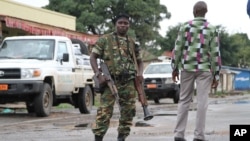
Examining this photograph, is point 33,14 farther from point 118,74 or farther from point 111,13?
point 111,13

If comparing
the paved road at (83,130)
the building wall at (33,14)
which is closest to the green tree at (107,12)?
the building wall at (33,14)

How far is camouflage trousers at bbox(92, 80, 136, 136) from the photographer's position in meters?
7.59

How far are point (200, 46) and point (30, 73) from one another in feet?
22.5

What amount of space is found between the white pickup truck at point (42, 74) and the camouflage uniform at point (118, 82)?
6268 millimetres

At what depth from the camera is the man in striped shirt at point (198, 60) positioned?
7.67m

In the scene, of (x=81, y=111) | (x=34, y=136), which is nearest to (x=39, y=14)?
(x=81, y=111)

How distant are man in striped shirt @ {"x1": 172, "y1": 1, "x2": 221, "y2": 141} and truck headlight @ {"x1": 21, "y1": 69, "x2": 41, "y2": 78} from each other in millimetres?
6533

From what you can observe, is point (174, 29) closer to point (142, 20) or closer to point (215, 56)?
point (142, 20)

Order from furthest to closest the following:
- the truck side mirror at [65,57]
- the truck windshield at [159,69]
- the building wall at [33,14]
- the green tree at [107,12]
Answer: the green tree at [107,12] → the building wall at [33,14] → the truck windshield at [159,69] → the truck side mirror at [65,57]

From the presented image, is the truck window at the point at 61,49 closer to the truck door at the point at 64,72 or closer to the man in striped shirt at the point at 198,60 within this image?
the truck door at the point at 64,72

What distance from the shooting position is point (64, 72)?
1516cm

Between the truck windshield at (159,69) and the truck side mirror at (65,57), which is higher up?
the truck side mirror at (65,57)

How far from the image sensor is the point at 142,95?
7863 millimetres

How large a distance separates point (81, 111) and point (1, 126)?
489cm
